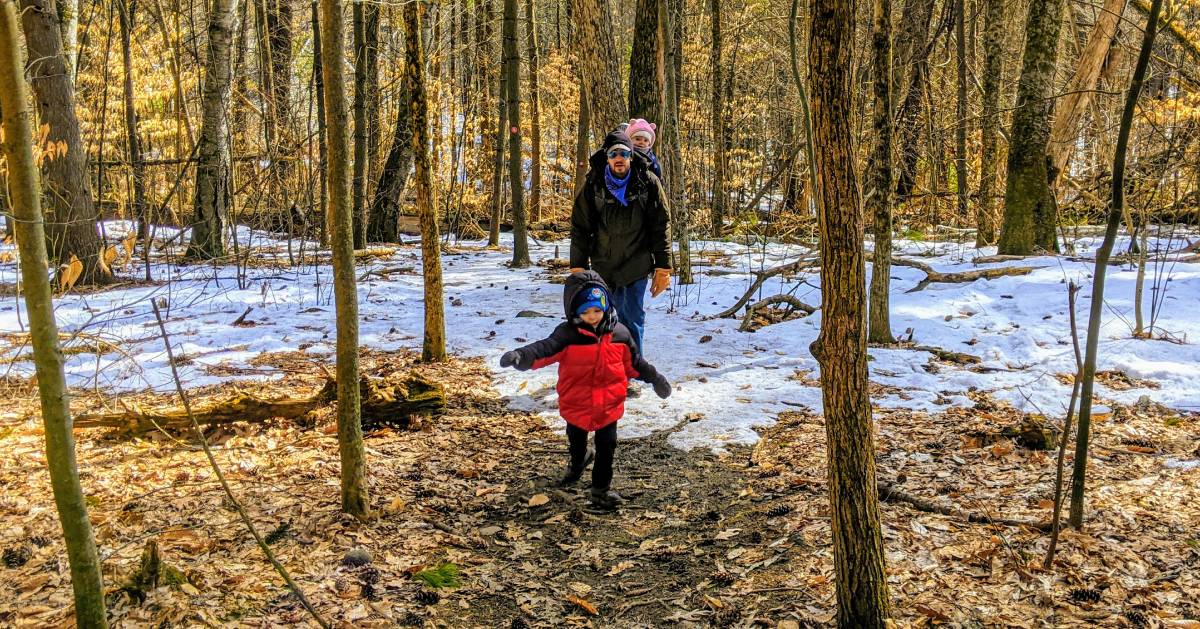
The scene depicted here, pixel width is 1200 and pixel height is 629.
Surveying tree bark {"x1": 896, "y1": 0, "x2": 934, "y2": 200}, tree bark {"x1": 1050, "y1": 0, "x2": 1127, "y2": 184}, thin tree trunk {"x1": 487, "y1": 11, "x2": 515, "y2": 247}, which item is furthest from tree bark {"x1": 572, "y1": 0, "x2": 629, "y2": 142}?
tree bark {"x1": 1050, "y1": 0, "x2": 1127, "y2": 184}

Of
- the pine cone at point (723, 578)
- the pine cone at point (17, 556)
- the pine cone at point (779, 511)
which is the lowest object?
the pine cone at point (723, 578)

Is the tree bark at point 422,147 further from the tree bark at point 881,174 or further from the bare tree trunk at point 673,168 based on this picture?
the bare tree trunk at point 673,168

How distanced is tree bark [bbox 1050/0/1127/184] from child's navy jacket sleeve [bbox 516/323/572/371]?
887 centimetres

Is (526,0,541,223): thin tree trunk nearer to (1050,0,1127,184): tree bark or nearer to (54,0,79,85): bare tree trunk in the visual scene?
(54,0,79,85): bare tree trunk

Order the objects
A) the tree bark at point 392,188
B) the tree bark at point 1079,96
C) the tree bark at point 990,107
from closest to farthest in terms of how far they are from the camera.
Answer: the tree bark at point 1079,96 → the tree bark at point 990,107 → the tree bark at point 392,188

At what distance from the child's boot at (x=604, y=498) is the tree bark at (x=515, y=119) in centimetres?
857

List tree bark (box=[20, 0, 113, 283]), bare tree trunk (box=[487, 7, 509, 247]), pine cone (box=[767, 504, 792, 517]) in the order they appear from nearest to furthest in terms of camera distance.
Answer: pine cone (box=[767, 504, 792, 517])
tree bark (box=[20, 0, 113, 283])
bare tree trunk (box=[487, 7, 509, 247])

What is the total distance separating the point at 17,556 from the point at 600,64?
23.8 ft

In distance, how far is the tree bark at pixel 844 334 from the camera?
230 cm

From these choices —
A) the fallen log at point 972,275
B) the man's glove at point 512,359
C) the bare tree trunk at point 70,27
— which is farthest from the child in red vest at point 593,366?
the bare tree trunk at point 70,27

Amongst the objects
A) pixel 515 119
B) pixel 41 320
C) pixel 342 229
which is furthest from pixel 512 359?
pixel 515 119

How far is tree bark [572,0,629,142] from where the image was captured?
28.7ft

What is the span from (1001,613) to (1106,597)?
44cm

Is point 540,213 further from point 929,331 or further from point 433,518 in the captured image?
point 433,518
